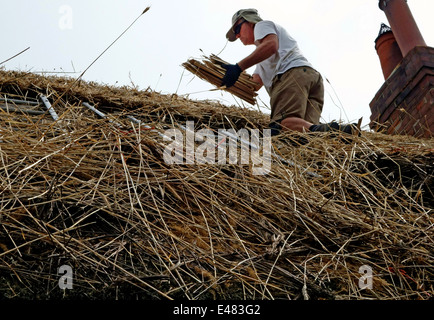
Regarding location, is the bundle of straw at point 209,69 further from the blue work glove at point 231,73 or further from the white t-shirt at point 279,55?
the white t-shirt at point 279,55

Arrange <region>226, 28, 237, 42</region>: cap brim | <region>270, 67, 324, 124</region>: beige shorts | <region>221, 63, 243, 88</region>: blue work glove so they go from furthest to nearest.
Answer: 1. <region>226, 28, 237, 42</region>: cap brim
2. <region>221, 63, 243, 88</region>: blue work glove
3. <region>270, 67, 324, 124</region>: beige shorts

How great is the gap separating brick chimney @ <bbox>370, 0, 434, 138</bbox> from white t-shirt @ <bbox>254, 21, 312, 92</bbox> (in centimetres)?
87

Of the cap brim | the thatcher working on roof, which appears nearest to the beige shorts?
the thatcher working on roof

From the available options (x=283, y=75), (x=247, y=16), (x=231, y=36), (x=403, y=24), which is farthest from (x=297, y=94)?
(x=403, y=24)

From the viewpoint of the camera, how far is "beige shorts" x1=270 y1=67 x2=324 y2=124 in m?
3.13

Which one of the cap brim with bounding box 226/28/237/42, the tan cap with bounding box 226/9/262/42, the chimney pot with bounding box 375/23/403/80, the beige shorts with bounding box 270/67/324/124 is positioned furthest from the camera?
the chimney pot with bounding box 375/23/403/80

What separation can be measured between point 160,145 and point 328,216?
70cm

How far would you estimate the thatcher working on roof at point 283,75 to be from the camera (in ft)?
10.4

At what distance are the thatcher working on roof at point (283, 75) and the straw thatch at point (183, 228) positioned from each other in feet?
4.30

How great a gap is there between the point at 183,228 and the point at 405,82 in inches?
129

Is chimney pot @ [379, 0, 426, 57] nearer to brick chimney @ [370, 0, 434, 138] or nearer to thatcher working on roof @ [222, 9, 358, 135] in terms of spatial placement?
brick chimney @ [370, 0, 434, 138]

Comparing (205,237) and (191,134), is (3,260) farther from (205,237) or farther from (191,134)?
(191,134)
